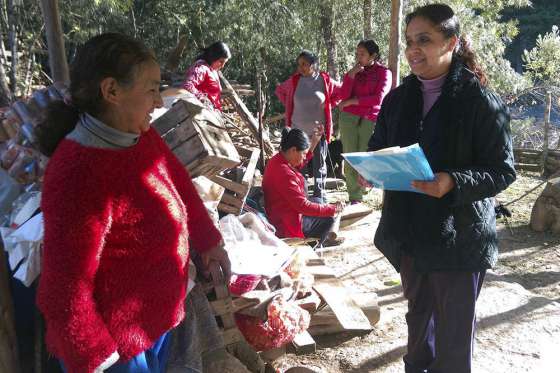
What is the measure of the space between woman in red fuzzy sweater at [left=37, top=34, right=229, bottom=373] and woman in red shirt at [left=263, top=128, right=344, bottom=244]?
2550mm

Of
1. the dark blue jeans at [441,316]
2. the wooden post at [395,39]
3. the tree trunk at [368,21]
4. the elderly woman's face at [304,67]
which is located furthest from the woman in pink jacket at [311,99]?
the tree trunk at [368,21]

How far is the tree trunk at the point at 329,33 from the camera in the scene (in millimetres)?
12367

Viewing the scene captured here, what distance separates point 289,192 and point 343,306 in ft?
3.90

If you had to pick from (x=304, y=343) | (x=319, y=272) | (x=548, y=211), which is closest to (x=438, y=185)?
(x=304, y=343)

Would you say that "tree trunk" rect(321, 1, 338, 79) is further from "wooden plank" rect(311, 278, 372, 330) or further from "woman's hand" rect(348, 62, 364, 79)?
"wooden plank" rect(311, 278, 372, 330)

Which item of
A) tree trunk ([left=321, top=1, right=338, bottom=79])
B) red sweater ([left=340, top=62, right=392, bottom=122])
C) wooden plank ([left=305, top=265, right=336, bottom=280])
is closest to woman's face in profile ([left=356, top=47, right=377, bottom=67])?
red sweater ([left=340, top=62, right=392, bottom=122])

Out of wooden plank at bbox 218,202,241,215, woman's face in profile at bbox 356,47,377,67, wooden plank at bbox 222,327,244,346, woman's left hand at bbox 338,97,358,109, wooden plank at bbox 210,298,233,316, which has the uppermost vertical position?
woman's face in profile at bbox 356,47,377,67

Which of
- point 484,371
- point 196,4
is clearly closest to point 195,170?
point 484,371

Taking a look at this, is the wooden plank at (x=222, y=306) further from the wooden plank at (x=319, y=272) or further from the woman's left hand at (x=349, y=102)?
the woman's left hand at (x=349, y=102)

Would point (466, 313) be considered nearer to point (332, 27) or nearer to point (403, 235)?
point (403, 235)

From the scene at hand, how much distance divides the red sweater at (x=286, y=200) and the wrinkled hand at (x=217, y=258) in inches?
84.1

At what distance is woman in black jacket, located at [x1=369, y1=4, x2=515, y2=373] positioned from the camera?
1.99m

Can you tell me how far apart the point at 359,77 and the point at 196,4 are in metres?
12.0

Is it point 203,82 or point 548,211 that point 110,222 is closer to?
point 203,82
